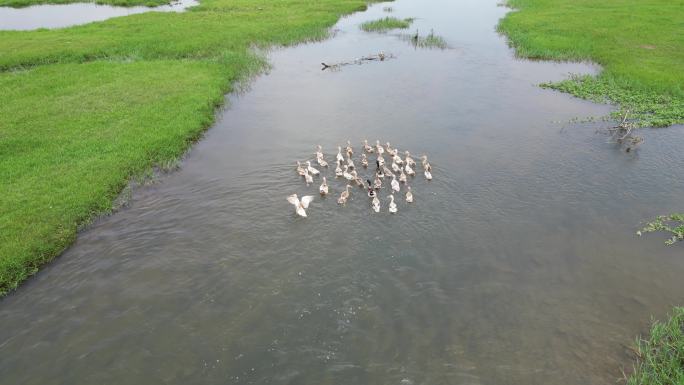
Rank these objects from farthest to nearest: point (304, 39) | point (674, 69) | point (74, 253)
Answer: point (304, 39), point (674, 69), point (74, 253)

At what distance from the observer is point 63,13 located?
60.3 meters

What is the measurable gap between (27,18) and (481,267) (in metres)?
62.8

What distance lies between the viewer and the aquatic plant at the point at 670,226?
15961mm

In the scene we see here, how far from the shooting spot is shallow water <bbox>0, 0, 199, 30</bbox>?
53.1m

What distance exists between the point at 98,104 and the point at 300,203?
16.4 m

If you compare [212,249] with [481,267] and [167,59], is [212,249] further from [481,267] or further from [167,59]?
[167,59]

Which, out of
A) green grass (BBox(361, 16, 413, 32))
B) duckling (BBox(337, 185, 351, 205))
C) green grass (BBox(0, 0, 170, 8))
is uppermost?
green grass (BBox(0, 0, 170, 8))

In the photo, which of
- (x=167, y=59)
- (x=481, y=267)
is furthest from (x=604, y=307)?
(x=167, y=59)

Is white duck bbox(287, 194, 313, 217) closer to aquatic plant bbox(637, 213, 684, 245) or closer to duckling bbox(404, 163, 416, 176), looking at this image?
duckling bbox(404, 163, 416, 176)

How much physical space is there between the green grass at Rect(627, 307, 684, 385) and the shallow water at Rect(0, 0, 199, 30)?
58.0 metres

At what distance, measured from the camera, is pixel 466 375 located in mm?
11250

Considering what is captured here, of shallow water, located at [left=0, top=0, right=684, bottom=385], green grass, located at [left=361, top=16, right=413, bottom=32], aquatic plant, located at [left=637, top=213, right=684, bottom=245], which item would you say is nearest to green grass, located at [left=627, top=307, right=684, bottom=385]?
shallow water, located at [left=0, top=0, right=684, bottom=385]

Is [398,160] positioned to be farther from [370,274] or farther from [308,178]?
[370,274]

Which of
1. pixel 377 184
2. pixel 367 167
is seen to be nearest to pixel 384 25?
pixel 367 167
